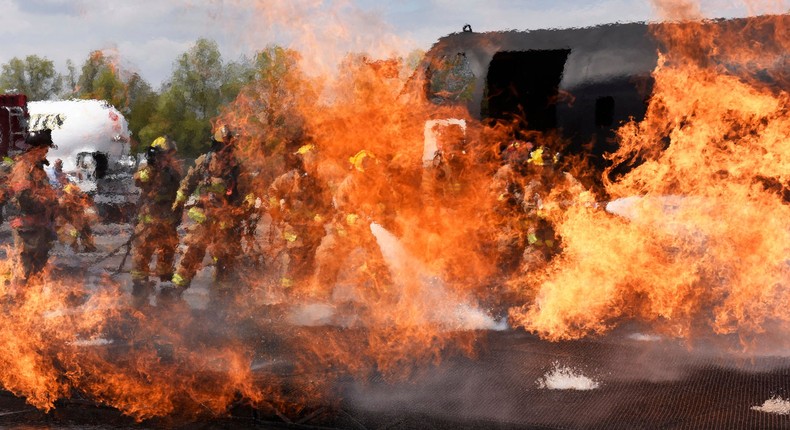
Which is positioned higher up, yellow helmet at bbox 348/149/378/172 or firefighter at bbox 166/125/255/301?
yellow helmet at bbox 348/149/378/172

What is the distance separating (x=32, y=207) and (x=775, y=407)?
7474mm

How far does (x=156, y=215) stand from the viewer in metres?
9.07

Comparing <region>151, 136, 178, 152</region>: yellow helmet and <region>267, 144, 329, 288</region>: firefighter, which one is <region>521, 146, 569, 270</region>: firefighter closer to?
<region>267, 144, 329, 288</region>: firefighter

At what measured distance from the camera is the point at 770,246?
8477 millimetres

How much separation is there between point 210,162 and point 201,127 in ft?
114

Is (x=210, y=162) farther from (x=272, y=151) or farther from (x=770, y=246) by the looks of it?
(x=770, y=246)

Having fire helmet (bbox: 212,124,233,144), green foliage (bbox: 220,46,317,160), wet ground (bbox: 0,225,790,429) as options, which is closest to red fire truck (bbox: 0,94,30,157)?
green foliage (bbox: 220,46,317,160)

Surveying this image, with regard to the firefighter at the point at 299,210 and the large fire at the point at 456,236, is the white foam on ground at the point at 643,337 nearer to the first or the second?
the large fire at the point at 456,236

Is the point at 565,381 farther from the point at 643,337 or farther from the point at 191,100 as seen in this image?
the point at 191,100

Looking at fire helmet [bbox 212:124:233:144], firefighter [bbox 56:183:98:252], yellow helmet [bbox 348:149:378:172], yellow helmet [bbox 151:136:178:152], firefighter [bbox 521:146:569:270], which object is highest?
fire helmet [bbox 212:124:233:144]

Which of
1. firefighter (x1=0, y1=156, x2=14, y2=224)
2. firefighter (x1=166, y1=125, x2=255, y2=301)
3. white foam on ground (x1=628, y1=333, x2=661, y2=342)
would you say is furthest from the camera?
firefighter (x1=0, y1=156, x2=14, y2=224)

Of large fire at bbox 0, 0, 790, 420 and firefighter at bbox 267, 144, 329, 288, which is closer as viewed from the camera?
large fire at bbox 0, 0, 790, 420

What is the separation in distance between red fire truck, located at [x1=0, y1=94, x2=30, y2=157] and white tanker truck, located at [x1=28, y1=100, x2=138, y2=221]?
377 centimetres

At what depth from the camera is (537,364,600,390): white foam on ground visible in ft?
18.5
